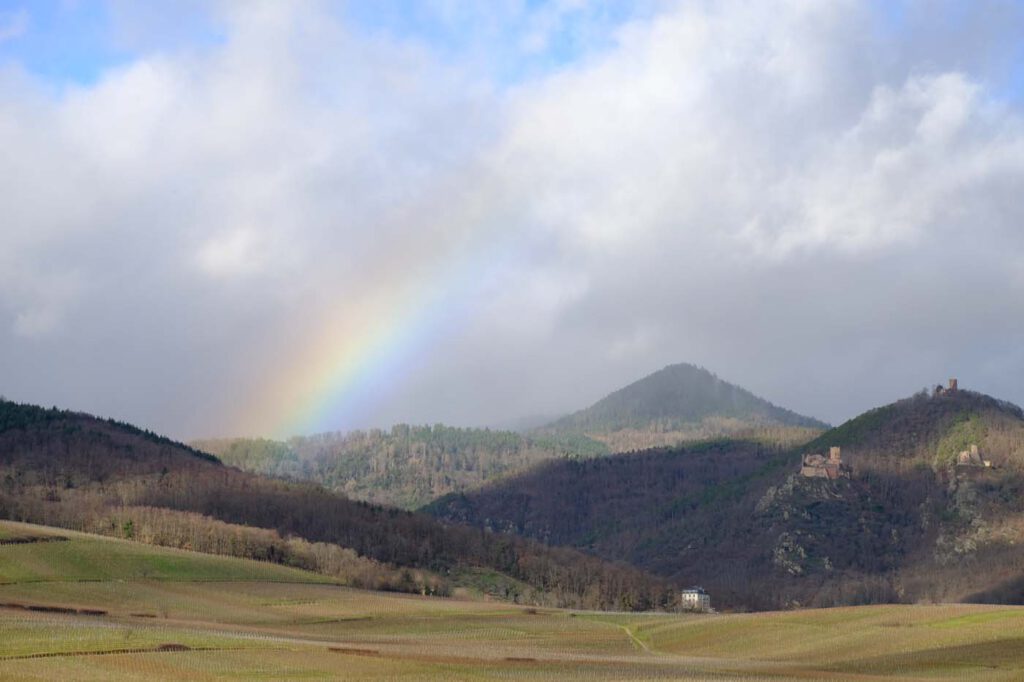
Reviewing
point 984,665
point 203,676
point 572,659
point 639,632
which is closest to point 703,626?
point 639,632

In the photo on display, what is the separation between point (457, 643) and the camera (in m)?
160

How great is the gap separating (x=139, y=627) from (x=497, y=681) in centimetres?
5375

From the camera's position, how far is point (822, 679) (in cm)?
11800

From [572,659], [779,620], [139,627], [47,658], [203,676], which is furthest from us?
→ [779,620]

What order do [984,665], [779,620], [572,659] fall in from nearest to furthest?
[984,665] → [572,659] → [779,620]

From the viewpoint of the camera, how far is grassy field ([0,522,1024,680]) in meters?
118

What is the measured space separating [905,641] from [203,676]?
8246 centimetres

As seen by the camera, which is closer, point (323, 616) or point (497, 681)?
point (497, 681)

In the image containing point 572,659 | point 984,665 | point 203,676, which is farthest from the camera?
point 572,659

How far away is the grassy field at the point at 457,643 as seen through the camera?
118 meters

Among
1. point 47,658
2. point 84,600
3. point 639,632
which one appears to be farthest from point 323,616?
point 47,658

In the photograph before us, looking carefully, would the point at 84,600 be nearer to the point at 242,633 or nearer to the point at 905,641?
the point at 242,633

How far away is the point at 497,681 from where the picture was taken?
370 ft

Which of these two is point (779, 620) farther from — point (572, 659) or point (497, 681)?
point (497, 681)
